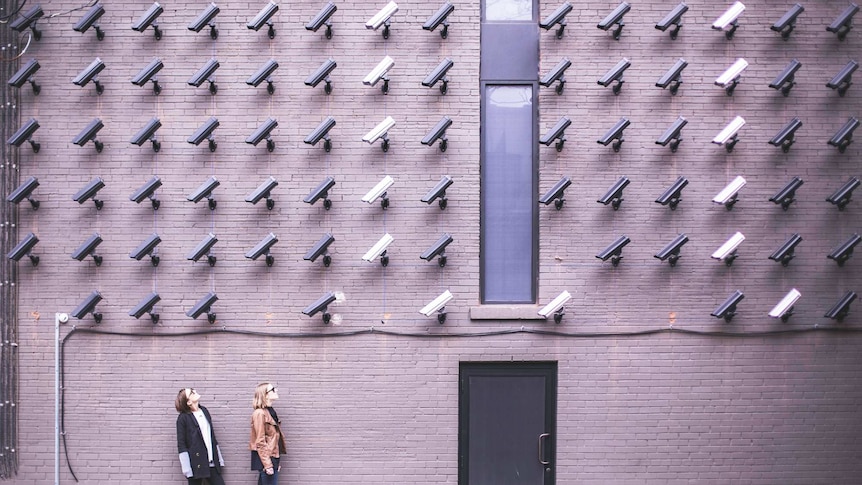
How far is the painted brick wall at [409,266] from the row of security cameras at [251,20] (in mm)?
181


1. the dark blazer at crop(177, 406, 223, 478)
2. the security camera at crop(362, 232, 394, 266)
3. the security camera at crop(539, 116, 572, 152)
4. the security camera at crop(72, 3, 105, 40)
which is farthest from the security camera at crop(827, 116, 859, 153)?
the security camera at crop(72, 3, 105, 40)

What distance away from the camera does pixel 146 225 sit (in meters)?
9.10

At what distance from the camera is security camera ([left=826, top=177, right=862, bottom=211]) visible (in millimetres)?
9016

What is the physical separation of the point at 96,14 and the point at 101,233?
2583 mm

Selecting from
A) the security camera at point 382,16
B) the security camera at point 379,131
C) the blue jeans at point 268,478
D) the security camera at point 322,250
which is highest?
the security camera at point 382,16

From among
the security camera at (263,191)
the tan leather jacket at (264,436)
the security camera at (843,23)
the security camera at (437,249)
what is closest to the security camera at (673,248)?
the security camera at (437,249)

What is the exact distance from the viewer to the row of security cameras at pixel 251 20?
8.85 m

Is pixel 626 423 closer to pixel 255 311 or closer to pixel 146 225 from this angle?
pixel 255 311

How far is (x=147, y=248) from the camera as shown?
28.9ft

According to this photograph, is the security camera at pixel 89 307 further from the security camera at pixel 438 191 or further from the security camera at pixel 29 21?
the security camera at pixel 438 191

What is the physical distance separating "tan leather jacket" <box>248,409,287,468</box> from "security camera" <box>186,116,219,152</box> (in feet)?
10.4

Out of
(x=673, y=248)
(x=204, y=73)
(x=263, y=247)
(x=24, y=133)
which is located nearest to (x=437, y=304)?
(x=263, y=247)

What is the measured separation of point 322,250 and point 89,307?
279cm

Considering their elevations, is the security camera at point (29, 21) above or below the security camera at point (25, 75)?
above
